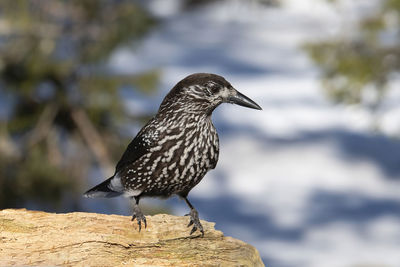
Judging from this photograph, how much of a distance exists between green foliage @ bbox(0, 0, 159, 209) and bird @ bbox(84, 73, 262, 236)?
4283mm

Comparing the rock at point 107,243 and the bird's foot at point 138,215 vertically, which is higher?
the bird's foot at point 138,215

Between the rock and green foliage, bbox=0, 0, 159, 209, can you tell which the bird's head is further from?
green foliage, bbox=0, 0, 159, 209

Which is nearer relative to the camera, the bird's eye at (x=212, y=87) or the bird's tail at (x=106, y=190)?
the bird's eye at (x=212, y=87)

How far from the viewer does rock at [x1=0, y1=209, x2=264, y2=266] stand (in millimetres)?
3967

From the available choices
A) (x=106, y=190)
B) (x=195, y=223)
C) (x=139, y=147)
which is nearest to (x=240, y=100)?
(x=139, y=147)

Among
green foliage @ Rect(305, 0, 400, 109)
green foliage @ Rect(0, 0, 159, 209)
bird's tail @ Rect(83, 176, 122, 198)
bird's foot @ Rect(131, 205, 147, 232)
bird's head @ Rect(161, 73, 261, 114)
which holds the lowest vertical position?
bird's foot @ Rect(131, 205, 147, 232)

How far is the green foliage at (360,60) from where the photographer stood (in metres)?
9.39

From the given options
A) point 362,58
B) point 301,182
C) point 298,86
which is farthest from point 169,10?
point 362,58

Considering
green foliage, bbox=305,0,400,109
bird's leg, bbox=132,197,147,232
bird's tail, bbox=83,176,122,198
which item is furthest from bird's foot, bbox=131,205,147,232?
green foliage, bbox=305,0,400,109

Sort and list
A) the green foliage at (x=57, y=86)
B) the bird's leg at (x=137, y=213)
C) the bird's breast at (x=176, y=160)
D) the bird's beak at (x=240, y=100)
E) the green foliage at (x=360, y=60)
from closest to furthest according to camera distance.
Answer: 1. the bird's beak at (x=240, y=100)
2. the bird's breast at (x=176, y=160)
3. the bird's leg at (x=137, y=213)
4. the green foliage at (x=57, y=86)
5. the green foliage at (x=360, y=60)

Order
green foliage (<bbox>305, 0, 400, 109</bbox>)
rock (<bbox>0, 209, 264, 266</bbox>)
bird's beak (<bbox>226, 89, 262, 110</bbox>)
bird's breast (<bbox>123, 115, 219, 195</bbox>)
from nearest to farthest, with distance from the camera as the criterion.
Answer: bird's beak (<bbox>226, 89, 262, 110</bbox>)
bird's breast (<bbox>123, 115, 219, 195</bbox>)
rock (<bbox>0, 209, 264, 266</bbox>)
green foliage (<bbox>305, 0, 400, 109</bbox>)

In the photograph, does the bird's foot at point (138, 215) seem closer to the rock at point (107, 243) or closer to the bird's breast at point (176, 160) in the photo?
the rock at point (107, 243)

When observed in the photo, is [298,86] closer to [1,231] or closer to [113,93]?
[113,93]

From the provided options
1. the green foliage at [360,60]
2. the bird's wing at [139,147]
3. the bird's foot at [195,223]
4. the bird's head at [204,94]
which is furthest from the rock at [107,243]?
the green foliage at [360,60]
